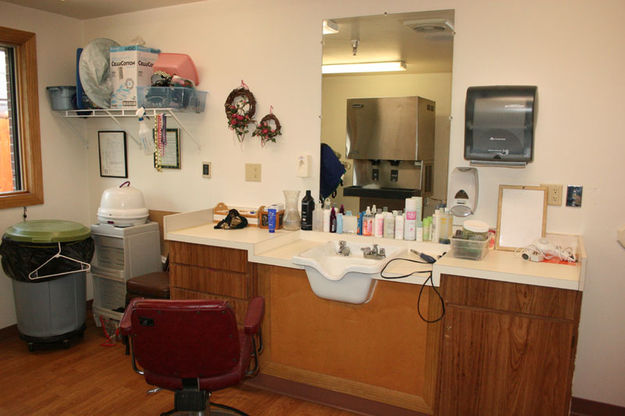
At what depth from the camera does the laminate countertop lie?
1.98 m

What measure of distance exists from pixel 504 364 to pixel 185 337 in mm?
1361

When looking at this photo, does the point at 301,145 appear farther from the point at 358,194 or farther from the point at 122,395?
the point at 122,395

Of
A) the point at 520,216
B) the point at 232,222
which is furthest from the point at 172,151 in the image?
the point at 520,216

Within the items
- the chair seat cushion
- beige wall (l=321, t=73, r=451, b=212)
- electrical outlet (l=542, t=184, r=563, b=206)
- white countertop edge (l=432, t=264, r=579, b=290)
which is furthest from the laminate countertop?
the chair seat cushion

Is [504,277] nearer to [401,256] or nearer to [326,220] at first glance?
[401,256]

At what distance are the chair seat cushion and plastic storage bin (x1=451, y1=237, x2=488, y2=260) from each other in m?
1.84

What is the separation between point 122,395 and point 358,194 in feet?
5.87

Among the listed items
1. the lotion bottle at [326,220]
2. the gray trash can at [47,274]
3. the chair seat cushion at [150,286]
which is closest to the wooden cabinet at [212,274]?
the chair seat cushion at [150,286]

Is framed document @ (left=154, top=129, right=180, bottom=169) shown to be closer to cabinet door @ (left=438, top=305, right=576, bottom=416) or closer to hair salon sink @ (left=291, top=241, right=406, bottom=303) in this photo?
hair salon sink @ (left=291, top=241, right=406, bottom=303)

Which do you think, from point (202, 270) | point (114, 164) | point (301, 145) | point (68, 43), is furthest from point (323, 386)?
point (68, 43)

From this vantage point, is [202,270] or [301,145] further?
[301,145]

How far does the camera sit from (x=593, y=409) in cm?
247

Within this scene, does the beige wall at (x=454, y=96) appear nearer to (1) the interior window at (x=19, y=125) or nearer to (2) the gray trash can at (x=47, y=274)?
(1) the interior window at (x=19, y=125)

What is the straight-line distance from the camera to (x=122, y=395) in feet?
8.80
